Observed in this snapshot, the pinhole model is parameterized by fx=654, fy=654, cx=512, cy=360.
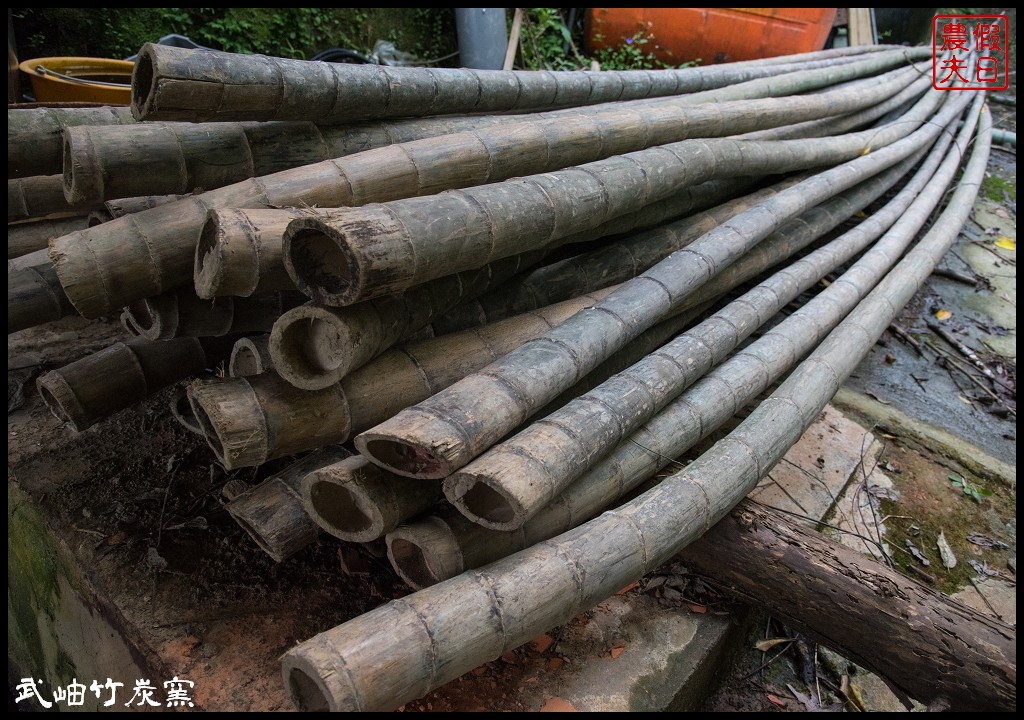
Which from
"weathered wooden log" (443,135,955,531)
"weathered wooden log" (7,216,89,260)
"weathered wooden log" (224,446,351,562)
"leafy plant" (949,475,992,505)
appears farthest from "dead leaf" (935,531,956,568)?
"weathered wooden log" (7,216,89,260)

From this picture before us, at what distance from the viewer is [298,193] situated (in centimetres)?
259

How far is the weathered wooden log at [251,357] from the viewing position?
97.9 inches

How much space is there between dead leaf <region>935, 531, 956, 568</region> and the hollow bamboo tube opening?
3.32 metres

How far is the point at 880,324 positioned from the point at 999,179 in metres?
5.73

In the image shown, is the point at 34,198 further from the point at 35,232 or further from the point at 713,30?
the point at 713,30

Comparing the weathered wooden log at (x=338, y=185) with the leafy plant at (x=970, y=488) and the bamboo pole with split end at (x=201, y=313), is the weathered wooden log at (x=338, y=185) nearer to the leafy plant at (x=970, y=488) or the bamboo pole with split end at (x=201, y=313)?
the bamboo pole with split end at (x=201, y=313)

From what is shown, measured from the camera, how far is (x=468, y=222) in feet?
7.68

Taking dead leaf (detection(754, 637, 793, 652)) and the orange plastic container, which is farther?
the orange plastic container

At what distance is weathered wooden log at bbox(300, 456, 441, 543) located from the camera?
219cm

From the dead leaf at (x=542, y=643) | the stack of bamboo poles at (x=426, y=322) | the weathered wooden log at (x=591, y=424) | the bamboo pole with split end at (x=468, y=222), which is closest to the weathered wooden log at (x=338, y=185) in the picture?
the stack of bamboo poles at (x=426, y=322)

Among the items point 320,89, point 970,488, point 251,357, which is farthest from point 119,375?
point 970,488

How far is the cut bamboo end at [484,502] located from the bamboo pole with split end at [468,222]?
668 millimetres

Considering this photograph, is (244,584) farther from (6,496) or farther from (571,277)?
(571,277)

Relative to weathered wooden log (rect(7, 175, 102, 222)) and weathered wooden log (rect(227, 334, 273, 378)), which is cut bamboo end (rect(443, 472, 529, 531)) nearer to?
weathered wooden log (rect(227, 334, 273, 378))
